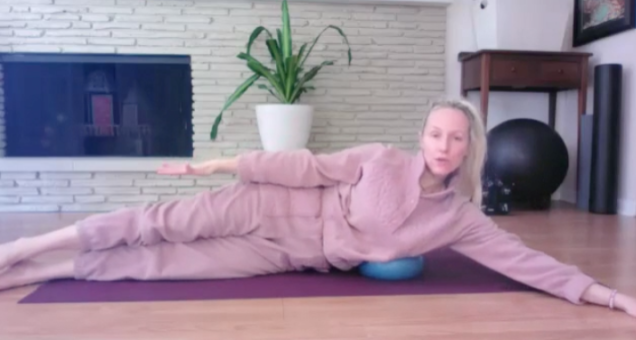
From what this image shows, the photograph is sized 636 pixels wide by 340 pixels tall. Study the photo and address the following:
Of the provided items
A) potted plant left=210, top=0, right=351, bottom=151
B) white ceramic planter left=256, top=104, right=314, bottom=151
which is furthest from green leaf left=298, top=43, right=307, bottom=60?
white ceramic planter left=256, top=104, right=314, bottom=151

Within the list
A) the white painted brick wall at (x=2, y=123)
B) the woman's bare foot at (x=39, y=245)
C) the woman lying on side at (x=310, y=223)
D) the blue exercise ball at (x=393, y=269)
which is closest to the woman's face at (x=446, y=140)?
the woman lying on side at (x=310, y=223)

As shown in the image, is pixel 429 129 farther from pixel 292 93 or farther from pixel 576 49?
pixel 576 49

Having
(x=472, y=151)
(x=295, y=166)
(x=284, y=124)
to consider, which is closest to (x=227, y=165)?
(x=295, y=166)

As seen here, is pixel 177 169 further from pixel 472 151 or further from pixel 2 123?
pixel 2 123

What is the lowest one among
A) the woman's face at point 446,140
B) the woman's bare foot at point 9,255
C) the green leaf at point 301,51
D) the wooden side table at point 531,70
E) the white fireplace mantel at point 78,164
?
the woman's bare foot at point 9,255

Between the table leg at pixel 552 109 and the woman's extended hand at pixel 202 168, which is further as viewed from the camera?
the table leg at pixel 552 109

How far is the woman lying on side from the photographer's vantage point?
1456 mm

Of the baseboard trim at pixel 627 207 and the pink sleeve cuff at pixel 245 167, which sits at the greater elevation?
the pink sleeve cuff at pixel 245 167

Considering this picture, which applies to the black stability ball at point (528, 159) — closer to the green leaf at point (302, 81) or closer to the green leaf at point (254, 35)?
the green leaf at point (302, 81)

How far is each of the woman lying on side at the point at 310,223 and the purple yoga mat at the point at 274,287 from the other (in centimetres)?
4

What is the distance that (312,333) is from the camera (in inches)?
47.3

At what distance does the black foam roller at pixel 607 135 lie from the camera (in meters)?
2.92

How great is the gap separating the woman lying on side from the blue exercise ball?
0.04 metres

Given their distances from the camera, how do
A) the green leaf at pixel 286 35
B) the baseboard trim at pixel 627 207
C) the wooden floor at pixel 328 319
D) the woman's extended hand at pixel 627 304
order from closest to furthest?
the wooden floor at pixel 328 319
the woman's extended hand at pixel 627 304
the baseboard trim at pixel 627 207
the green leaf at pixel 286 35
